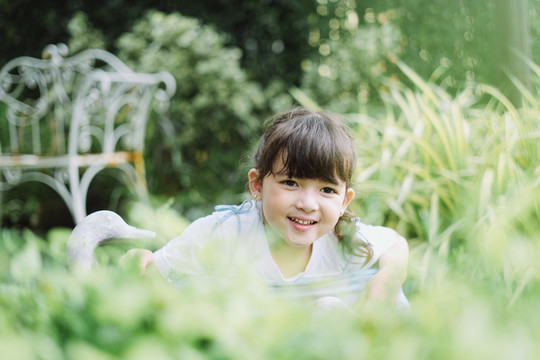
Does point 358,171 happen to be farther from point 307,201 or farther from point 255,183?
point 307,201

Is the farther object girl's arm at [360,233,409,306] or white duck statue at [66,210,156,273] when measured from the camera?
girl's arm at [360,233,409,306]

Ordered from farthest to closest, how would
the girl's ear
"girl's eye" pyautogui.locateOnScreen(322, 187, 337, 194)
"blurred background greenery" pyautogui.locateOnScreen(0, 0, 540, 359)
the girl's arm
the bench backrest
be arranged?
1. the bench backrest
2. the girl's ear
3. "girl's eye" pyautogui.locateOnScreen(322, 187, 337, 194)
4. the girl's arm
5. "blurred background greenery" pyautogui.locateOnScreen(0, 0, 540, 359)

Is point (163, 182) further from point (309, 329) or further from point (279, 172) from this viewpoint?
point (309, 329)

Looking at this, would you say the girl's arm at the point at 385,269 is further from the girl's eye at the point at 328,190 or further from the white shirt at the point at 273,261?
the girl's eye at the point at 328,190

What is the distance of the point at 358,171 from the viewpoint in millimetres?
2430

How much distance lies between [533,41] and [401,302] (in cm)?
262

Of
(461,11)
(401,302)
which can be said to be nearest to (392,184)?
(401,302)

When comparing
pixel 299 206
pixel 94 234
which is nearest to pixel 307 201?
pixel 299 206

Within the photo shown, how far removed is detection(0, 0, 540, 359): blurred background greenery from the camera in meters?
0.64

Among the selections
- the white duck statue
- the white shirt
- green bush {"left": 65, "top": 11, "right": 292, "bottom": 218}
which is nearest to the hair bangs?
the white shirt

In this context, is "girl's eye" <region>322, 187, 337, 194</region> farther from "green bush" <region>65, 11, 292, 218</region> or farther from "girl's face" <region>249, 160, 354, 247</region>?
"green bush" <region>65, 11, 292, 218</region>

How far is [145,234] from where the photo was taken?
122 cm

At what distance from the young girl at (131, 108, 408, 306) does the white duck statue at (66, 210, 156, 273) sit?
167 mm

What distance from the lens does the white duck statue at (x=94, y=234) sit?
3.69 ft
